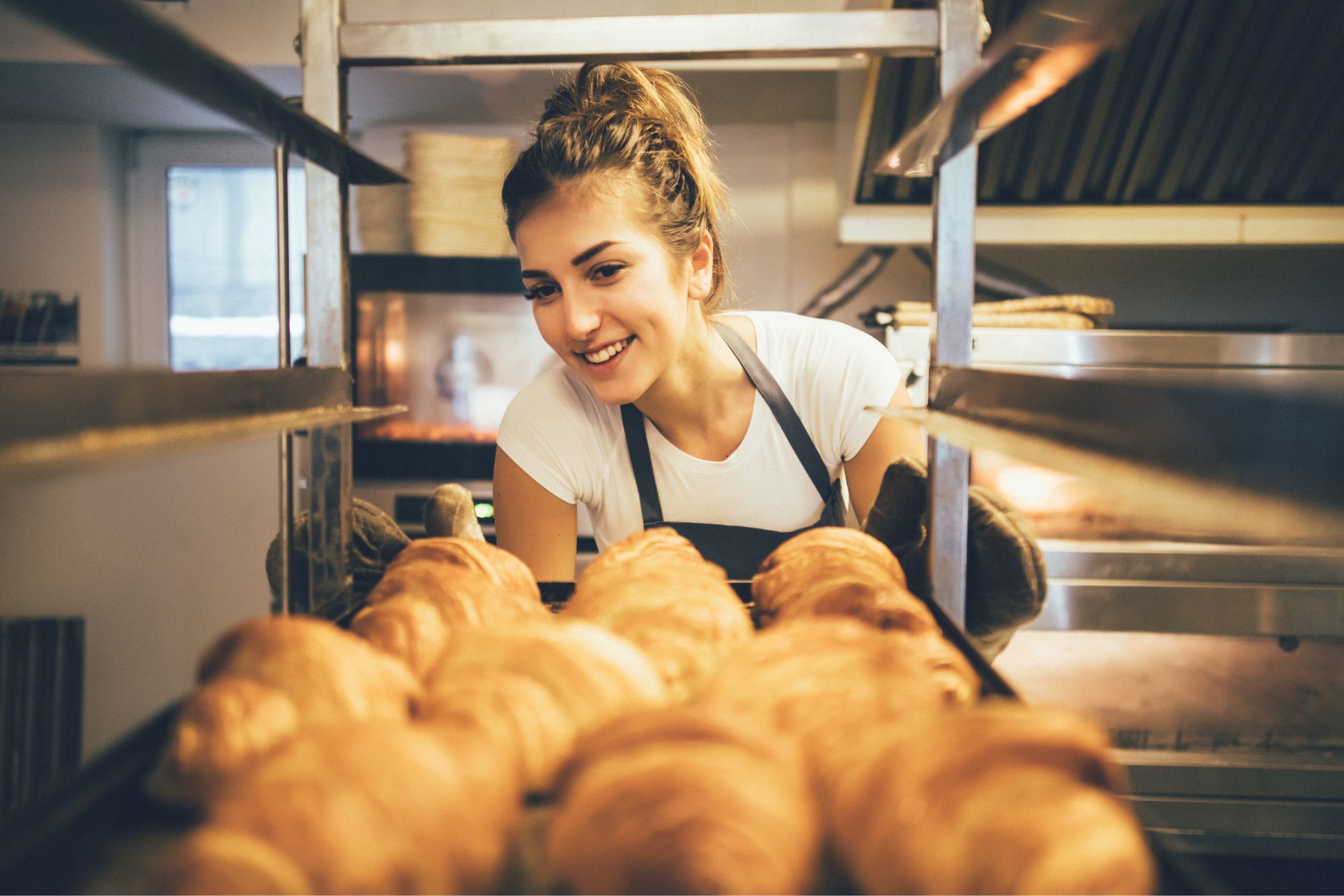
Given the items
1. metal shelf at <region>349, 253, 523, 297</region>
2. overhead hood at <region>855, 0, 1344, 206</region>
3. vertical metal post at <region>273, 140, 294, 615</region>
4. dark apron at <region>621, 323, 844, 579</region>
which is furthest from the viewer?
metal shelf at <region>349, 253, 523, 297</region>

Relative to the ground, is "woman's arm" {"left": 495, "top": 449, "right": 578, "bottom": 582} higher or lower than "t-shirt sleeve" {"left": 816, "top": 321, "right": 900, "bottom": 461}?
lower

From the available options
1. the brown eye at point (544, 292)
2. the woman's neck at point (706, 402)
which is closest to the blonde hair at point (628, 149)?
the brown eye at point (544, 292)

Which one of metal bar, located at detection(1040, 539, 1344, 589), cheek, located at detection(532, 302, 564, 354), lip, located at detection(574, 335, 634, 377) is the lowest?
metal bar, located at detection(1040, 539, 1344, 589)

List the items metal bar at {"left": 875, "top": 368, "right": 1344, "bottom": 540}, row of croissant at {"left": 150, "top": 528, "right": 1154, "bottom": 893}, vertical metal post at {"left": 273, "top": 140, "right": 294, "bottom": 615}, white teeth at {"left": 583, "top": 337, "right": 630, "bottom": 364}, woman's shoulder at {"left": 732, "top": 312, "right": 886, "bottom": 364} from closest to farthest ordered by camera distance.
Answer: metal bar at {"left": 875, "top": 368, "right": 1344, "bottom": 540}, row of croissant at {"left": 150, "top": 528, "right": 1154, "bottom": 893}, vertical metal post at {"left": 273, "top": 140, "right": 294, "bottom": 615}, white teeth at {"left": 583, "top": 337, "right": 630, "bottom": 364}, woman's shoulder at {"left": 732, "top": 312, "right": 886, "bottom": 364}

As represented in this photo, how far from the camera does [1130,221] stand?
8.58 feet

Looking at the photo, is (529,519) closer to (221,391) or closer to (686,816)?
(221,391)

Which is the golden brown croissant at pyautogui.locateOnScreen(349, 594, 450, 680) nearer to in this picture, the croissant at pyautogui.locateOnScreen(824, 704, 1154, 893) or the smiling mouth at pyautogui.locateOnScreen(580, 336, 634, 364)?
the croissant at pyautogui.locateOnScreen(824, 704, 1154, 893)

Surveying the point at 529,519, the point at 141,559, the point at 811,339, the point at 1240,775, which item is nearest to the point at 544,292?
the point at 529,519

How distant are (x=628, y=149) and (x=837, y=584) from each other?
3.31 feet

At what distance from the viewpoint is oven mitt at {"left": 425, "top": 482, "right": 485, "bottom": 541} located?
111 cm

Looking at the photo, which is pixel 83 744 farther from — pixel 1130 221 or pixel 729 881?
pixel 1130 221

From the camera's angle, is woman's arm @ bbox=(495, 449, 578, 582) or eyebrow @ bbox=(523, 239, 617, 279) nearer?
eyebrow @ bbox=(523, 239, 617, 279)

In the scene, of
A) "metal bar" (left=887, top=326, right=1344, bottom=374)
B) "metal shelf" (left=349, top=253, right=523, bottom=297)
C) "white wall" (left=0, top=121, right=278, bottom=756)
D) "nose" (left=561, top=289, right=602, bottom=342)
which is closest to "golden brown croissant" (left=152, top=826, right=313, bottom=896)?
"nose" (left=561, top=289, right=602, bottom=342)

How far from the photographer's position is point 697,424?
175 centimetres
